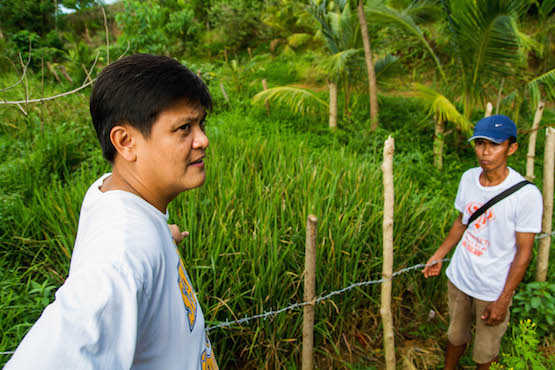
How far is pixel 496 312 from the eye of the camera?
174cm

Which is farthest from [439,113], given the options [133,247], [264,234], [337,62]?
[133,247]

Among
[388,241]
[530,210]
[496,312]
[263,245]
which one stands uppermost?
[530,210]

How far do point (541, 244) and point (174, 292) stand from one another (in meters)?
2.68

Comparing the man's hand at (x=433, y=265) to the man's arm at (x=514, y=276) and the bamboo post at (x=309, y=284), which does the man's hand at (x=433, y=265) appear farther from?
the bamboo post at (x=309, y=284)

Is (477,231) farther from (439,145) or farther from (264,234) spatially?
(439,145)

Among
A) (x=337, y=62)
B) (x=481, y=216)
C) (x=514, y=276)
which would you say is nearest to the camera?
(x=514, y=276)

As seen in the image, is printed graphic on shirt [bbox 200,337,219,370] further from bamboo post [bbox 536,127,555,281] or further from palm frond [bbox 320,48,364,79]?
palm frond [bbox 320,48,364,79]

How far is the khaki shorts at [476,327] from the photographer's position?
184 centimetres

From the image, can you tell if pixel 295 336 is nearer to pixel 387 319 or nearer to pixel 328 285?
pixel 328 285

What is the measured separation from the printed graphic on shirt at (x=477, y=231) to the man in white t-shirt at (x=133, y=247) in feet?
5.27

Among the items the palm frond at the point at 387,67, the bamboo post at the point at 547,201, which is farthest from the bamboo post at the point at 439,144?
the bamboo post at the point at 547,201

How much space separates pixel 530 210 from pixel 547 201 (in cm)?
93

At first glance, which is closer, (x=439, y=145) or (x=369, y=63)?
(x=439, y=145)

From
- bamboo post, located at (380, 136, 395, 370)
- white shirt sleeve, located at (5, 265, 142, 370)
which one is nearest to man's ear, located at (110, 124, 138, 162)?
white shirt sleeve, located at (5, 265, 142, 370)
